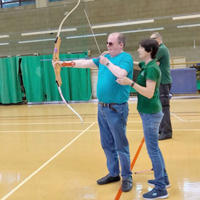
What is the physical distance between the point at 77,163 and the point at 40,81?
7398mm

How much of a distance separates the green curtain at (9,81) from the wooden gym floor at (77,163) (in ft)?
17.9

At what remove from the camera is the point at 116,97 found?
7.29ft

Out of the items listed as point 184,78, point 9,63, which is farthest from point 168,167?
point 9,63

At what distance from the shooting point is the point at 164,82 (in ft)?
12.5

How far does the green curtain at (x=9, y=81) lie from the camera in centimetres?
1037

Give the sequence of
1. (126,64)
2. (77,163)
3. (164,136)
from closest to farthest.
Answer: (126,64) < (77,163) < (164,136)

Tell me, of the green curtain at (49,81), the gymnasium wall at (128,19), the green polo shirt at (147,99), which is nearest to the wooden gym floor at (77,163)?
the green polo shirt at (147,99)

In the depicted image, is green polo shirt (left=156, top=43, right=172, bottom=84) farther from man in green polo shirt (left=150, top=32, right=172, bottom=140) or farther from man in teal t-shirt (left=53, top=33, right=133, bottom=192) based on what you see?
man in teal t-shirt (left=53, top=33, right=133, bottom=192)

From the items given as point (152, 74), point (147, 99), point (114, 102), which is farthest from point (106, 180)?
point (152, 74)

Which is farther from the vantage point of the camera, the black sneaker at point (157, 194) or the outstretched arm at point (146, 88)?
the black sneaker at point (157, 194)

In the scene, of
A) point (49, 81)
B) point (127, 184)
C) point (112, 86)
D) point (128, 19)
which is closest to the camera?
point (112, 86)

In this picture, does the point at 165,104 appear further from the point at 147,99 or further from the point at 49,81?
the point at 49,81

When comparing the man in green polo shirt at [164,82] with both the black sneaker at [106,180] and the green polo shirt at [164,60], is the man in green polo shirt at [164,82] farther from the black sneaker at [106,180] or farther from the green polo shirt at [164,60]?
the black sneaker at [106,180]

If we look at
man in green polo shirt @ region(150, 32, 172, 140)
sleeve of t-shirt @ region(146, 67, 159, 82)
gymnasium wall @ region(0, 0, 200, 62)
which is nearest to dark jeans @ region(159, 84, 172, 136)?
man in green polo shirt @ region(150, 32, 172, 140)
